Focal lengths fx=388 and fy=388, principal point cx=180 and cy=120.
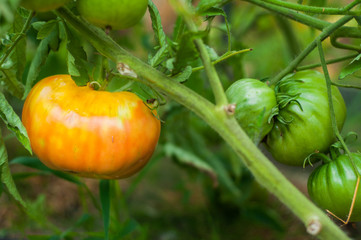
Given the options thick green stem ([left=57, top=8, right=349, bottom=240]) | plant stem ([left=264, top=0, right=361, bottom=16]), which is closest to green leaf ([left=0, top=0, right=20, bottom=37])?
thick green stem ([left=57, top=8, right=349, bottom=240])

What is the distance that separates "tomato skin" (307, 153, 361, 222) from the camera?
1.60 ft

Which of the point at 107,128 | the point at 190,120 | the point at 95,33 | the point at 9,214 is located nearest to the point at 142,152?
the point at 107,128

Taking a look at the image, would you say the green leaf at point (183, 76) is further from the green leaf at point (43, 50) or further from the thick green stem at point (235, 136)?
the green leaf at point (43, 50)

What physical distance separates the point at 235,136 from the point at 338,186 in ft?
0.61

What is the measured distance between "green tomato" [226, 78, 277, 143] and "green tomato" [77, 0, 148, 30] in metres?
0.17

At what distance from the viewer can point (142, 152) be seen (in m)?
0.51

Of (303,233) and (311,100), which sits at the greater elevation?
(311,100)

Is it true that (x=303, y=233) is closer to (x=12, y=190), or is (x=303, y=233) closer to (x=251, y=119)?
(x=251, y=119)

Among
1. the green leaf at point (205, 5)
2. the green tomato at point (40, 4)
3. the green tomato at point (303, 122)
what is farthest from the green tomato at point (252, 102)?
the green tomato at point (40, 4)

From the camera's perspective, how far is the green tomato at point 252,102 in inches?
19.7

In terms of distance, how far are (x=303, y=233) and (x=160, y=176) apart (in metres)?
0.64

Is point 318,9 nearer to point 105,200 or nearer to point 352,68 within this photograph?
point 352,68

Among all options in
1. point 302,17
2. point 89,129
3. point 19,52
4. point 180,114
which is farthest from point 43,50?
point 180,114

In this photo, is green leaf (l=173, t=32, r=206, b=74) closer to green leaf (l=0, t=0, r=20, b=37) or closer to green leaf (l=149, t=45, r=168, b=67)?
green leaf (l=149, t=45, r=168, b=67)
